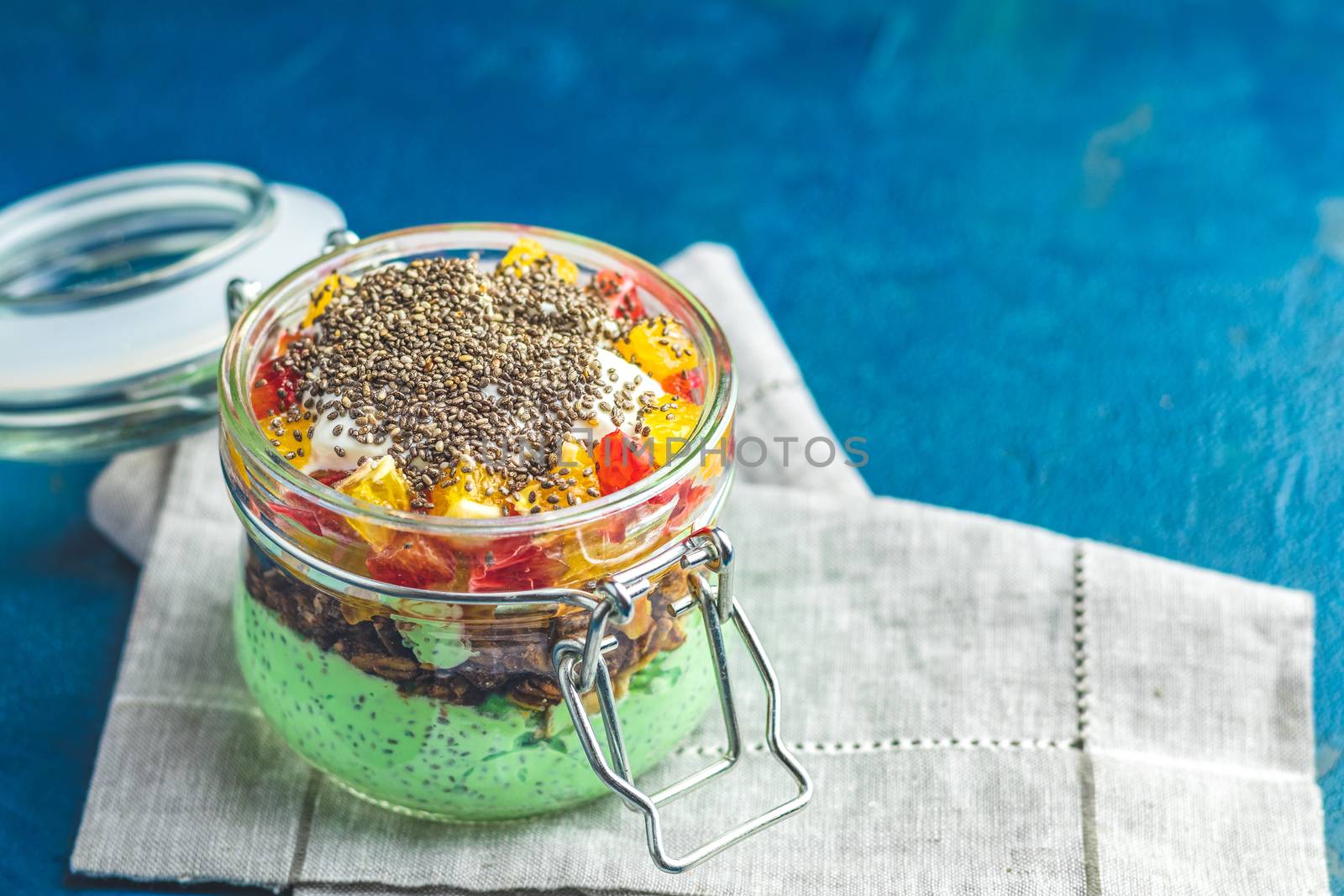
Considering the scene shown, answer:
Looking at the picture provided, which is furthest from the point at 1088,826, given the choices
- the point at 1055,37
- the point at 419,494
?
the point at 1055,37

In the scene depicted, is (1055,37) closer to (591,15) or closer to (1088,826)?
(591,15)

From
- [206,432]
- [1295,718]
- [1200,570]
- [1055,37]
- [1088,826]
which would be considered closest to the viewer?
[1088,826]

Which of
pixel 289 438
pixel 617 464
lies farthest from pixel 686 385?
pixel 289 438

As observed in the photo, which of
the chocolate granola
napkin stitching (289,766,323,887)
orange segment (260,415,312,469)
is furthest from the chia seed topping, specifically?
napkin stitching (289,766,323,887)

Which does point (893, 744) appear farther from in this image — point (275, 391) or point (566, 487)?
point (275, 391)

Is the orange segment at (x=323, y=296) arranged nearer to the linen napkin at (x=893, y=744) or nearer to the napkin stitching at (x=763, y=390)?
the linen napkin at (x=893, y=744)

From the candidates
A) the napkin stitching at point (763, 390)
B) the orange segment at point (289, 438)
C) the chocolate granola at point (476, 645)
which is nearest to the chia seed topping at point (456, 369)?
the orange segment at point (289, 438)
